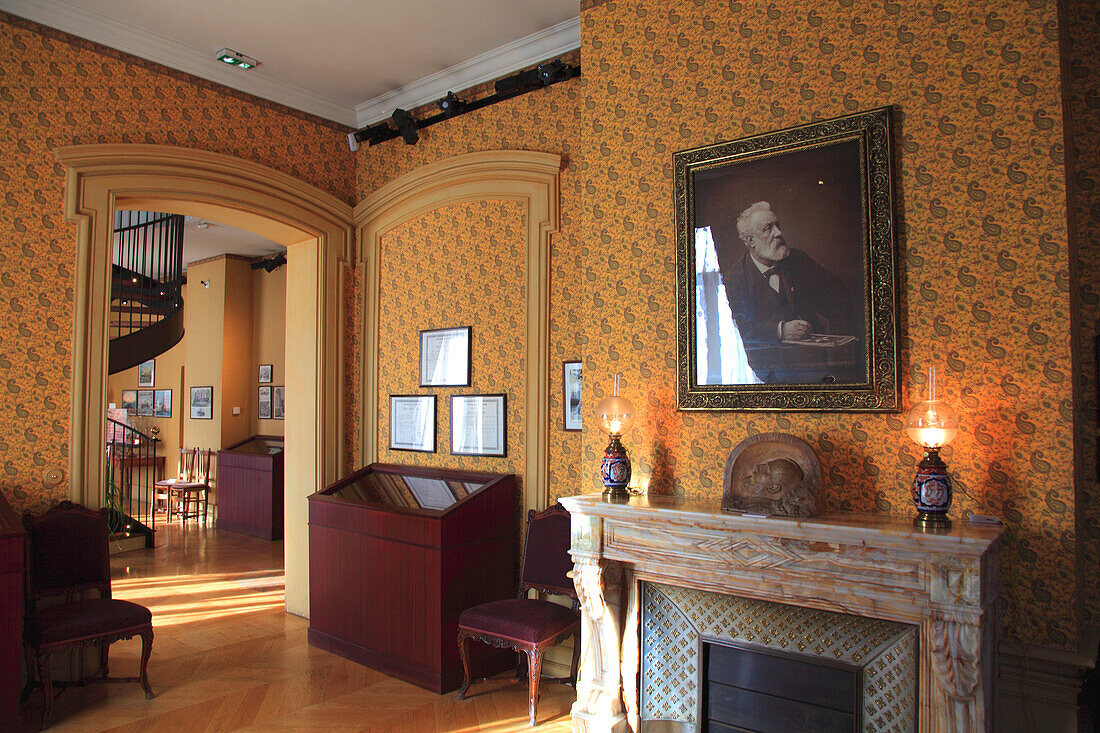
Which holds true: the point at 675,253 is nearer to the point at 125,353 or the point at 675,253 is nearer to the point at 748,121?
the point at 748,121

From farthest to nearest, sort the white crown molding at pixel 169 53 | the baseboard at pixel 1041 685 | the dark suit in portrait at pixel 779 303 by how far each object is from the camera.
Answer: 1. the white crown molding at pixel 169 53
2. the dark suit in portrait at pixel 779 303
3. the baseboard at pixel 1041 685

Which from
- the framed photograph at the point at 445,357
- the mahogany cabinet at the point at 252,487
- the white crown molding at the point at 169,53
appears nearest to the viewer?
the white crown molding at the point at 169,53

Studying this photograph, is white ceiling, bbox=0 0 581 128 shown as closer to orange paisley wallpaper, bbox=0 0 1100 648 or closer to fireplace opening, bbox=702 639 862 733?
orange paisley wallpaper, bbox=0 0 1100 648

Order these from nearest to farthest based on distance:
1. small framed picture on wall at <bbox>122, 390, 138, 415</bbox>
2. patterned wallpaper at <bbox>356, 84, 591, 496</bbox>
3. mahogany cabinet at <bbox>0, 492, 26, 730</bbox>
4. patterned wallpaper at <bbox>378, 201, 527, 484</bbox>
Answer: mahogany cabinet at <bbox>0, 492, 26, 730</bbox> < patterned wallpaper at <bbox>356, 84, 591, 496</bbox> < patterned wallpaper at <bbox>378, 201, 527, 484</bbox> < small framed picture on wall at <bbox>122, 390, 138, 415</bbox>

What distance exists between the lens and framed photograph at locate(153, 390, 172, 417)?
1288 centimetres

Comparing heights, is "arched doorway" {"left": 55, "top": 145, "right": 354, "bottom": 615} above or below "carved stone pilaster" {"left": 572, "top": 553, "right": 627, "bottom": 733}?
above

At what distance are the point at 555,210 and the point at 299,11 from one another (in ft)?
7.09

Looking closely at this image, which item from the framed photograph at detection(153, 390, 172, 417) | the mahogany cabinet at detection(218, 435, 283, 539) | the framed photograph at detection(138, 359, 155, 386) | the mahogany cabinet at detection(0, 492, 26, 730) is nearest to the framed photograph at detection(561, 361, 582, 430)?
the mahogany cabinet at detection(0, 492, 26, 730)

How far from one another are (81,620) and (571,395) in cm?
323

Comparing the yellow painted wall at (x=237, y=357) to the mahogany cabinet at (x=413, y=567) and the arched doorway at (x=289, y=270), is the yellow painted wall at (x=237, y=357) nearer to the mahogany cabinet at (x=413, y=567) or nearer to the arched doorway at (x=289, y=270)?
the arched doorway at (x=289, y=270)

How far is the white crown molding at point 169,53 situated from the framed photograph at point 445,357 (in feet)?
7.39

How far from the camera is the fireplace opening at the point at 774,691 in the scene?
3.18m

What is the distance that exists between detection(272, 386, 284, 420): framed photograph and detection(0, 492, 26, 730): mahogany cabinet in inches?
280

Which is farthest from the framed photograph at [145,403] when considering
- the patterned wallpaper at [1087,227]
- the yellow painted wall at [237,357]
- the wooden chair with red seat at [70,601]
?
the patterned wallpaper at [1087,227]
